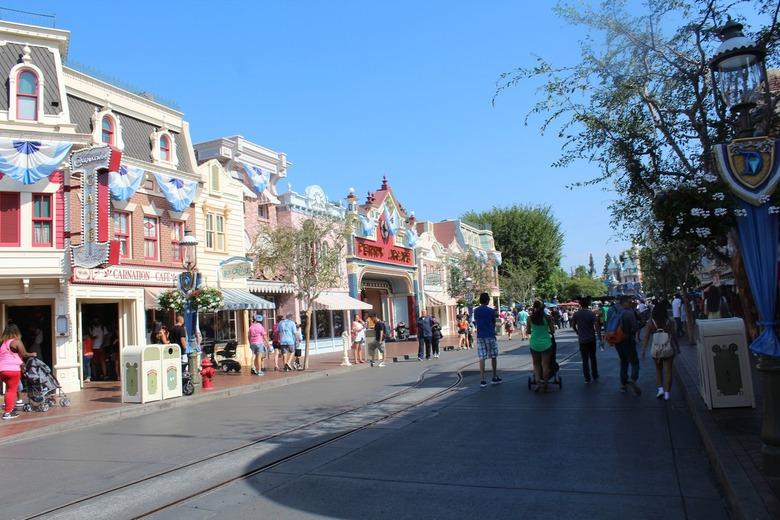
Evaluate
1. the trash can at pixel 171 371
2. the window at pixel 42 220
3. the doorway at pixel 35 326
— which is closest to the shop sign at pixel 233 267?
the doorway at pixel 35 326

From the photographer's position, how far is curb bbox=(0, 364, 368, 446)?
34.4ft

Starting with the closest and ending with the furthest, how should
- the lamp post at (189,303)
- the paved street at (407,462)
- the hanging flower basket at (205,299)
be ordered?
the paved street at (407,462)
the lamp post at (189,303)
the hanging flower basket at (205,299)

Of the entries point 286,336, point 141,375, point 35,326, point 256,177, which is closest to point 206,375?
point 141,375

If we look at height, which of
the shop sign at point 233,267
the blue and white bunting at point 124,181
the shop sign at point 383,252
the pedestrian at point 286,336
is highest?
the blue and white bunting at point 124,181

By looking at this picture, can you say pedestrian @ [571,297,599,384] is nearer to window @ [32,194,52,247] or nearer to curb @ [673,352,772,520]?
curb @ [673,352,772,520]

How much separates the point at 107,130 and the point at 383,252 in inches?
809

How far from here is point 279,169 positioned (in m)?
30.8

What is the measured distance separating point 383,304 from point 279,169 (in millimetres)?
13652

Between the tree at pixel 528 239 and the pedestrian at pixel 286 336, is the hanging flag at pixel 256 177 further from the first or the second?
the tree at pixel 528 239

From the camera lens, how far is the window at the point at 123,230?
19.4 metres

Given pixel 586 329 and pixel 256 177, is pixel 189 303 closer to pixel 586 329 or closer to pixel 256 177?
pixel 586 329

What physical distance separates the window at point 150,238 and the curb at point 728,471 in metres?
17.0

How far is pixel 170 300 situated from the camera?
18.7 meters

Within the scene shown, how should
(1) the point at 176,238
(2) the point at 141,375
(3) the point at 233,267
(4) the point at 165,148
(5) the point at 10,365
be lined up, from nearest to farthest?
1. (5) the point at 10,365
2. (2) the point at 141,375
3. (1) the point at 176,238
4. (4) the point at 165,148
5. (3) the point at 233,267
